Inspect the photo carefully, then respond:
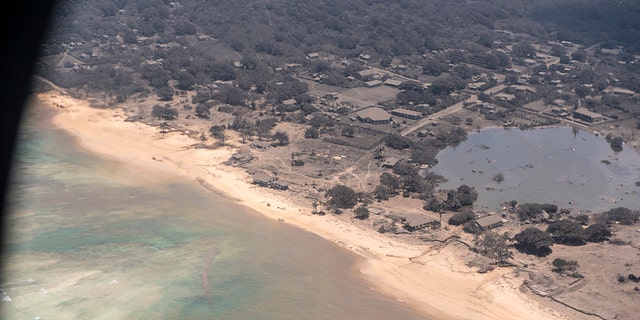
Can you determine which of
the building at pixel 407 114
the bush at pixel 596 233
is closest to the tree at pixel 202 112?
the building at pixel 407 114

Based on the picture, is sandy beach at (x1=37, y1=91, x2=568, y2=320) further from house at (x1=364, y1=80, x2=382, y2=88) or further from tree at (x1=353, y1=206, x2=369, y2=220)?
house at (x1=364, y1=80, x2=382, y2=88)

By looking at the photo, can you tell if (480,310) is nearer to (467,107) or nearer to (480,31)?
(467,107)

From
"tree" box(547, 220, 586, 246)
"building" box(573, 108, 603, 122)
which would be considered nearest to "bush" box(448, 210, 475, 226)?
"tree" box(547, 220, 586, 246)

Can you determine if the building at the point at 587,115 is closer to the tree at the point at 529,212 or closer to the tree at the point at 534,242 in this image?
the tree at the point at 529,212

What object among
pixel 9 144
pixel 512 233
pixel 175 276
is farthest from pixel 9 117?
pixel 512 233

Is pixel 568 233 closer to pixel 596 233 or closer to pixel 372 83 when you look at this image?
pixel 596 233

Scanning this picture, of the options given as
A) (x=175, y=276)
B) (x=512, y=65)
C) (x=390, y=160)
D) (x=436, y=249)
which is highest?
(x=512, y=65)
